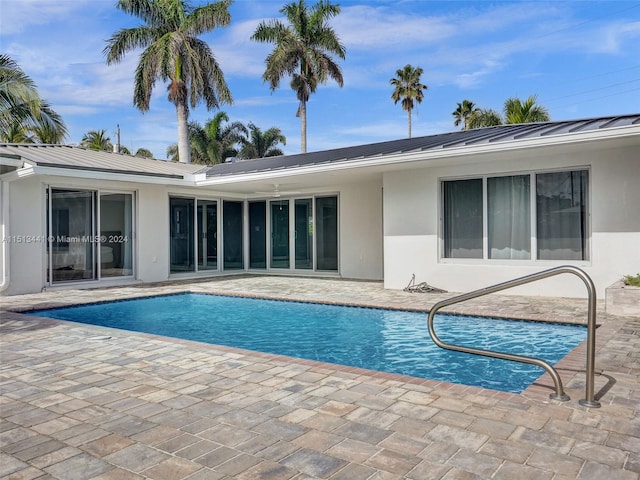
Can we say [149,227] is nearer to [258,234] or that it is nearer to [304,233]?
[258,234]

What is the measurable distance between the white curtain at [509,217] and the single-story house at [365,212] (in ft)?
0.07

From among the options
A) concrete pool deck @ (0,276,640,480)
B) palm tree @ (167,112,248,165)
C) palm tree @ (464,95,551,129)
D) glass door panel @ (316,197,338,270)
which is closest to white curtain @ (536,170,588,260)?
concrete pool deck @ (0,276,640,480)

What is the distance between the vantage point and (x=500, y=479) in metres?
2.56

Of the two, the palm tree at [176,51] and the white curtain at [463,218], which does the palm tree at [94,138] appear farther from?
the white curtain at [463,218]

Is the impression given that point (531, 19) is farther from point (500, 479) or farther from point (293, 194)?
point (500, 479)

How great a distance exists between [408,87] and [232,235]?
90.0ft

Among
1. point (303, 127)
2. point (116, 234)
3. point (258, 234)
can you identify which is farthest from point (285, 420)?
point (303, 127)

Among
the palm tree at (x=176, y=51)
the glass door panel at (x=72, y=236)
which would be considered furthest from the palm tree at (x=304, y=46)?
the glass door panel at (x=72, y=236)

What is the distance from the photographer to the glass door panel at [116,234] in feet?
40.8

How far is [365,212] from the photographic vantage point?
13.9 m

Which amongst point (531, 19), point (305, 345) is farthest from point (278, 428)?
point (531, 19)

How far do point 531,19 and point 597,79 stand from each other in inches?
637

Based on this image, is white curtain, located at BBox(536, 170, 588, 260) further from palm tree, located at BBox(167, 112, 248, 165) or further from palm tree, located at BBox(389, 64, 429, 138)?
palm tree, located at BBox(389, 64, 429, 138)

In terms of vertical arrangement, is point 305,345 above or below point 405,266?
below
